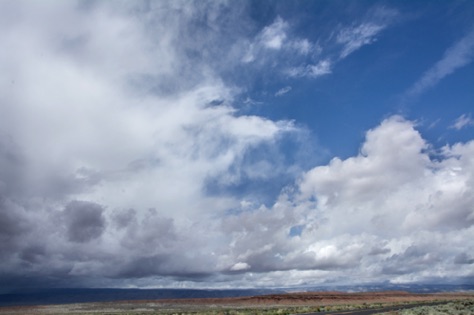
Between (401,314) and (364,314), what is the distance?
6.12 metres

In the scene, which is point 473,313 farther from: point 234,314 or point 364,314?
point 234,314

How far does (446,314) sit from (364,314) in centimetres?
1206

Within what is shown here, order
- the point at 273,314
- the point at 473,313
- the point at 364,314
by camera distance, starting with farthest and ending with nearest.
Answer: the point at 273,314
the point at 364,314
the point at 473,313

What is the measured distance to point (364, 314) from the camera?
2581 inches

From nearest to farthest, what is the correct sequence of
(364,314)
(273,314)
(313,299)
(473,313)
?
(473,313) → (364,314) → (273,314) → (313,299)

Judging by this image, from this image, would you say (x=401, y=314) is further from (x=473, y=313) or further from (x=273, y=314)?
(x=273, y=314)

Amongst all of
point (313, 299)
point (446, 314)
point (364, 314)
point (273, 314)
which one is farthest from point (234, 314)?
point (313, 299)

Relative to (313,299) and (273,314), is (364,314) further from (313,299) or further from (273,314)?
(313,299)

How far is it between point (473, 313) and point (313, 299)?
374ft

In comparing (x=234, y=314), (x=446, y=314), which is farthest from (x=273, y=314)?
(x=446, y=314)

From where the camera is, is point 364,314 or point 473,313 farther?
point 364,314

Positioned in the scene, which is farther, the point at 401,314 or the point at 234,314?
the point at 234,314

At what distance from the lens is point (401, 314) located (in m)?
66.2

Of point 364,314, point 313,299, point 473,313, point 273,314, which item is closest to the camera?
point 473,313
